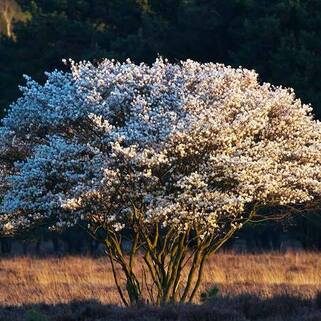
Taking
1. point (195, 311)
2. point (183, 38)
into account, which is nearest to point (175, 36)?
point (183, 38)

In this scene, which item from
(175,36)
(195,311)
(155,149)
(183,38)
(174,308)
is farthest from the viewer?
(175,36)

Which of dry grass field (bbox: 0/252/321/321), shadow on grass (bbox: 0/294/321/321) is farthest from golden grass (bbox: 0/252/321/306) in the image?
shadow on grass (bbox: 0/294/321/321)

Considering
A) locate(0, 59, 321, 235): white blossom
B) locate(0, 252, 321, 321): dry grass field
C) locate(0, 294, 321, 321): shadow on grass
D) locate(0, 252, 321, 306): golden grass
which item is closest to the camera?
locate(0, 294, 321, 321): shadow on grass

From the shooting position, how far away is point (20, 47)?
4138cm

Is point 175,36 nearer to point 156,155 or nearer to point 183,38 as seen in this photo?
point 183,38

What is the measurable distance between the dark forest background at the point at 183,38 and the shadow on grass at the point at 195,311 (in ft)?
37.8

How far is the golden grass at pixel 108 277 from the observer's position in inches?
767

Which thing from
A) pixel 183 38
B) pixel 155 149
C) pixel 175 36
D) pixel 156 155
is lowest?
pixel 156 155

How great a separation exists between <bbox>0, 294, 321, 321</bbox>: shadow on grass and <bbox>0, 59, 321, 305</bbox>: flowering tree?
1216 mm

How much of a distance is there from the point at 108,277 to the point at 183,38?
14152mm

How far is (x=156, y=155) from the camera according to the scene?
555 inches

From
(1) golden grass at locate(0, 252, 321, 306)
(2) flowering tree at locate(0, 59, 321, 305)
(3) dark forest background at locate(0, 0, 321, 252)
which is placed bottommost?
(1) golden grass at locate(0, 252, 321, 306)

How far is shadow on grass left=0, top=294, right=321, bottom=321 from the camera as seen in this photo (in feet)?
44.3

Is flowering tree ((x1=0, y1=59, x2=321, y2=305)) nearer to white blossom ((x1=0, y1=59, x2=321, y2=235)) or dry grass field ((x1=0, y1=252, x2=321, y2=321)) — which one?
white blossom ((x1=0, y1=59, x2=321, y2=235))
